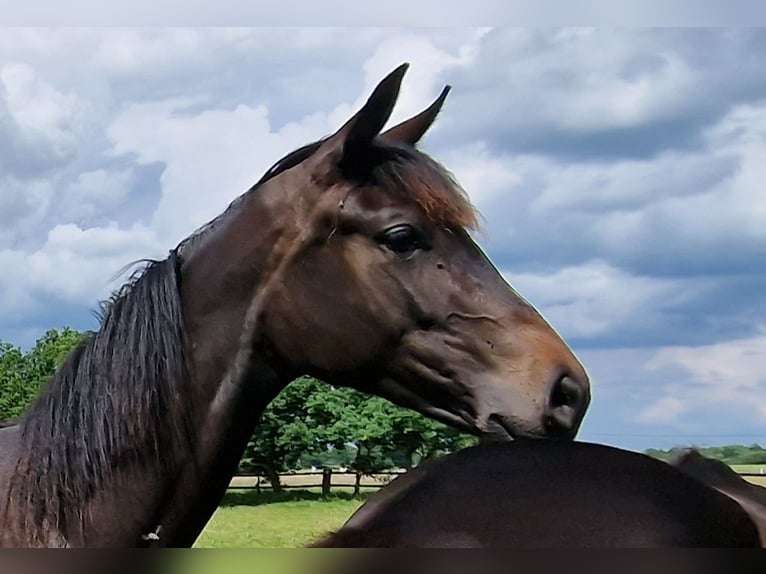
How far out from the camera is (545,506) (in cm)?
86

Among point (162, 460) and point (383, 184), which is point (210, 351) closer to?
point (162, 460)

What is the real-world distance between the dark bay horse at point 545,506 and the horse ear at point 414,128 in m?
0.40

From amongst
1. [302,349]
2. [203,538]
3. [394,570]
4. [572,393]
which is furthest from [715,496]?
[203,538]

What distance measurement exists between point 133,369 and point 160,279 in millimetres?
105

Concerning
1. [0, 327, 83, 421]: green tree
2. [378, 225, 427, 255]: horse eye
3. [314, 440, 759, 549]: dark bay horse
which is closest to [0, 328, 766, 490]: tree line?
[0, 327, 83, 421]: green tree

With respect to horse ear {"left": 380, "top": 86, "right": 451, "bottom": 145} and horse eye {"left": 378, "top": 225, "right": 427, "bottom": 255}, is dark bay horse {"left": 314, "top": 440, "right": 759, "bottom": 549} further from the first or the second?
horse ear {"left": 380, "top": 86, "right": 451, "bottom": 145}

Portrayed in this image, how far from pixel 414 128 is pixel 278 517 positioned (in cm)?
59

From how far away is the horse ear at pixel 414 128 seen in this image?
1.01 meters

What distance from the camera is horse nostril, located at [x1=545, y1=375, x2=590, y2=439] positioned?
85 centimetres

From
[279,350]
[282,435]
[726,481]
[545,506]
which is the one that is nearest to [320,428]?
[282,435]

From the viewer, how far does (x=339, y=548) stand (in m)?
0.84

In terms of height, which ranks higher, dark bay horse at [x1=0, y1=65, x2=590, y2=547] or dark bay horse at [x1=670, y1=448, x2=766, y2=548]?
dark bay horse at [x1=0, y1=65, x2=590, y2=547]

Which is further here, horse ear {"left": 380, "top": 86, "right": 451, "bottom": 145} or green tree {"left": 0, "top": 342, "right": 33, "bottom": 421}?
green tree {"left": 0, "top": 342, "right": 33, "bottom": 421}

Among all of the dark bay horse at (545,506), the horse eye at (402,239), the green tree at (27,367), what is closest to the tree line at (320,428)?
the green tree at (27,367)
